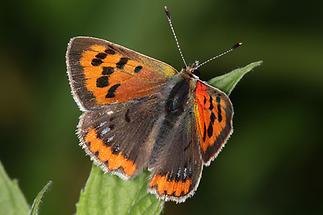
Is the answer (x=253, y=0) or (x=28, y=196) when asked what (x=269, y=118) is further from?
(x=28, y=196)

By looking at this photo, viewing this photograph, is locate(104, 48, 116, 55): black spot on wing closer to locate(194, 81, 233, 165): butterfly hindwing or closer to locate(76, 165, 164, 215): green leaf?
locate(194, 81, 233, 165): butterfly hindwing

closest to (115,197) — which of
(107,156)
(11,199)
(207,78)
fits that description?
(107,156)

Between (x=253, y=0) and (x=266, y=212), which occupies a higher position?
(x=253, y=0)

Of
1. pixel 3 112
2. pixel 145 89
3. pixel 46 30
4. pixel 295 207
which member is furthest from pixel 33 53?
pixel 295 207

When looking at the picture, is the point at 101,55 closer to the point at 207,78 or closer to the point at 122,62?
the point at 122,62

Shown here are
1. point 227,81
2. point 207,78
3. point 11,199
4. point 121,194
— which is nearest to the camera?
point 11,199

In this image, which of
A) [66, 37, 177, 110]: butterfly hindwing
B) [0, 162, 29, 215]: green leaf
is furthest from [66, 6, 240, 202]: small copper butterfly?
[0, 162, 29, 215]: green leaf

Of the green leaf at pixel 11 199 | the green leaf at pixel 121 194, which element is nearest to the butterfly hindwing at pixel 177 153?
the green leaf at pixel 121 194
